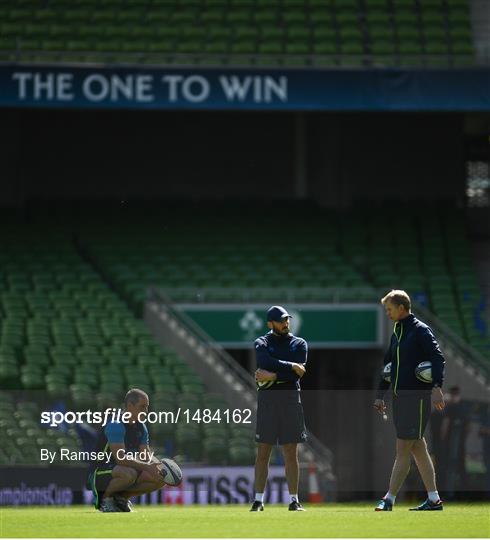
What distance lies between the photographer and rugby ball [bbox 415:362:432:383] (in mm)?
11469

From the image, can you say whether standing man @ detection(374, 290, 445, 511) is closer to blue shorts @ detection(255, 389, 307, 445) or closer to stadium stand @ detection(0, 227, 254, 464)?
blue shorts @ detection(255, 389, 307, 445)

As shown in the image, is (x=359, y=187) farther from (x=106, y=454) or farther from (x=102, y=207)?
(x=106, y=454)

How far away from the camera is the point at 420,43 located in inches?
1062

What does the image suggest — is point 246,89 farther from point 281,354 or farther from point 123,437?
point 281,354

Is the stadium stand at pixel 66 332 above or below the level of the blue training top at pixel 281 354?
above

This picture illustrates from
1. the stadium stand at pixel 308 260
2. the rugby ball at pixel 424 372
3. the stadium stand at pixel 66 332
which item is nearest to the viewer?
the rugby ball at pixel 424 372

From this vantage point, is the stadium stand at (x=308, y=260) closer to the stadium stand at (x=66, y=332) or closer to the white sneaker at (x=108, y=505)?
the stadium stand at (x=66, y=332)

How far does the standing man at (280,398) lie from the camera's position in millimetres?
11688

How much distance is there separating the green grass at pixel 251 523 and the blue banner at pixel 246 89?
1244 centimetres

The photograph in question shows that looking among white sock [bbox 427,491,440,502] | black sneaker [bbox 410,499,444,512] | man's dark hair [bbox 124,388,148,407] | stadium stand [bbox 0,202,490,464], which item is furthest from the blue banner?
white sock [bbox 427,491,440,502]

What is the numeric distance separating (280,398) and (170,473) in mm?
1312

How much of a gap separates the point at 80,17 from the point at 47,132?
302 cm

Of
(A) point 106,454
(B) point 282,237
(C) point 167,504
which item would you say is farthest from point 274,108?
(A) point 106,454

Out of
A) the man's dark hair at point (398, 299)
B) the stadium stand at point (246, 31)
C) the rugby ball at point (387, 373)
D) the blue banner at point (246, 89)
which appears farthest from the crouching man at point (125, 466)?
the stadium stand at point (246, 31)
